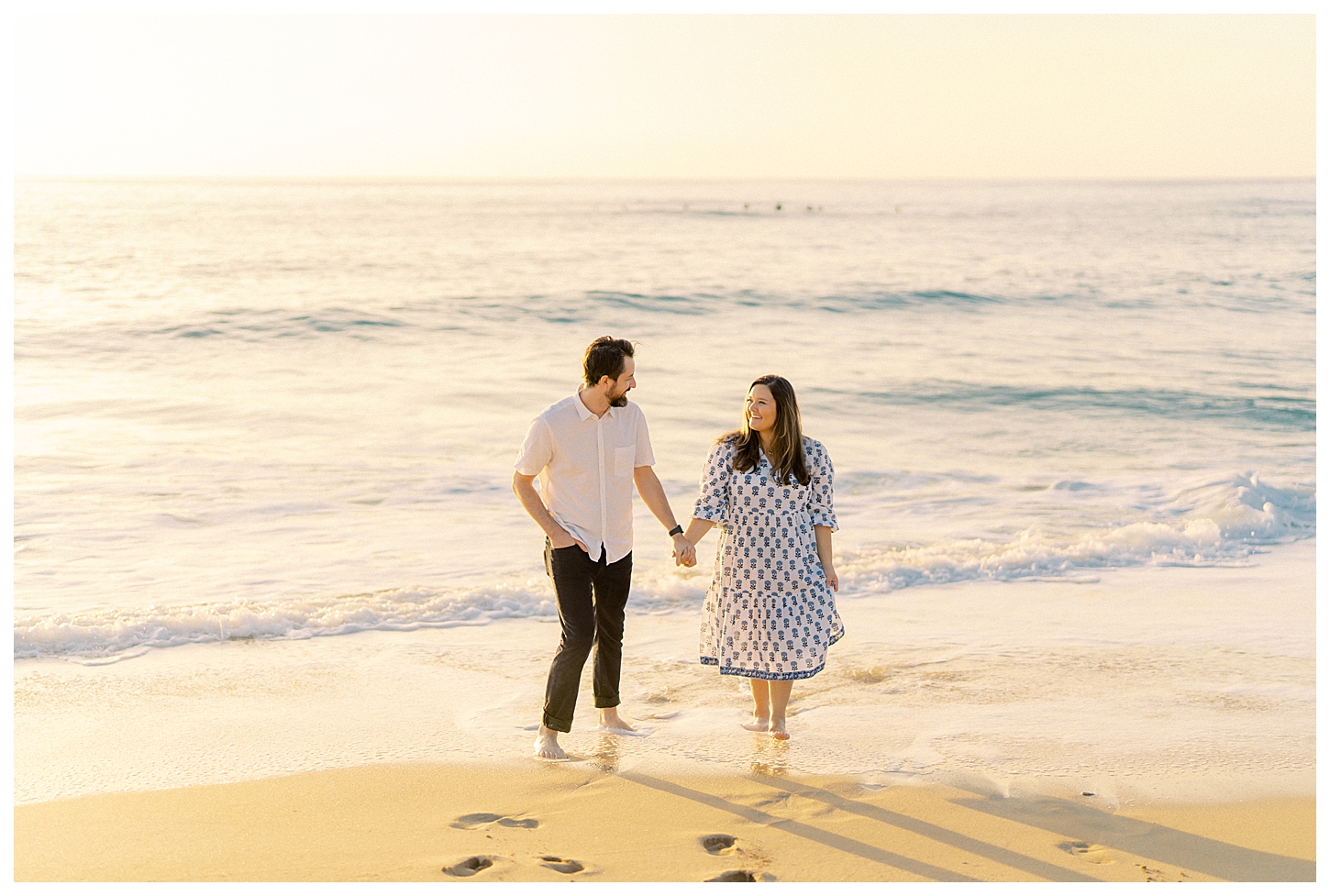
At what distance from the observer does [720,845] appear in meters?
3.77

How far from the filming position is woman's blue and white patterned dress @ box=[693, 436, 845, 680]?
4.59 m

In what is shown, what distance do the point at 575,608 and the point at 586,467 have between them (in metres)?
0.58

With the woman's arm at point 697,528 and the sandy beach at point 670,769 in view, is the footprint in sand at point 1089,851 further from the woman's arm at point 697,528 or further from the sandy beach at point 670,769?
the woman's arm at point 697,528

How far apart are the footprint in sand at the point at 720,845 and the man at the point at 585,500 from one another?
942mm

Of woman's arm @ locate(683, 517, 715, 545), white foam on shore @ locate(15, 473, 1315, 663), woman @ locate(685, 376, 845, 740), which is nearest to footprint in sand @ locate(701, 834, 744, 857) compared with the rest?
woman @ locate(685, 376, 845, 740)

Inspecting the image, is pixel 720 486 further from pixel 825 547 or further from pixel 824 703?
pixel 824 703

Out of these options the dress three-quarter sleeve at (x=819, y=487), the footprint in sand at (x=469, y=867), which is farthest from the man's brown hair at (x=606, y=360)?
the footprint in sand at (x=469, y=867)

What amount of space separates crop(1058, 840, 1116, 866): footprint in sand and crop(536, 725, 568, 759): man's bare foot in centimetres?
195

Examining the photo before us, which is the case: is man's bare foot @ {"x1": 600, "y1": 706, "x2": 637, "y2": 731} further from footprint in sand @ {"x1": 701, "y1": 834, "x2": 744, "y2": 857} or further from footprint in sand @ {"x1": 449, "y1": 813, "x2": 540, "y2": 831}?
footprint in sand @ {"x1": 701, "y1": 834, "x2": 744, "y2": 857}

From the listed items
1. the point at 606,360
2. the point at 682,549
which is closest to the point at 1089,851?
the point at 682,549

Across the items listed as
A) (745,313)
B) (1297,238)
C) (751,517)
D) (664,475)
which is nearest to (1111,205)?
(1297,238)

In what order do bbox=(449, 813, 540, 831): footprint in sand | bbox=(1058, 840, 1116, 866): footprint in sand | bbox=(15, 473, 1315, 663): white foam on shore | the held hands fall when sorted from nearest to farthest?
bbox=(1058, 840, 1116, 866): footprint in sand → bbox=(449, 813, 540, 831): footprint in sand → the held hands → bbox=(15, 473, 1315, 663): white foam on shore

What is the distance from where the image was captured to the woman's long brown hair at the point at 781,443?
4.46 meters

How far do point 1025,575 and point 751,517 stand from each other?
12.5 ft
